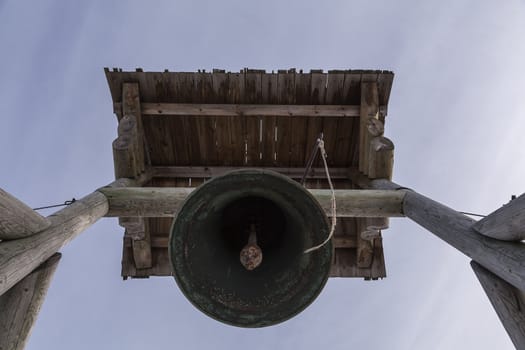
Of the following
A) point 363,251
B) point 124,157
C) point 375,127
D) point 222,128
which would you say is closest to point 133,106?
point 124,157

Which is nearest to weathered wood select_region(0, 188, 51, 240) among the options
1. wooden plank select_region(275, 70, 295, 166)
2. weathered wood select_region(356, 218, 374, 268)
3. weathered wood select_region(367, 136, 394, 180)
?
wooden plank select_region(275, 70, 295, 166)

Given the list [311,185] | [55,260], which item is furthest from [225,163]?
[55,260]

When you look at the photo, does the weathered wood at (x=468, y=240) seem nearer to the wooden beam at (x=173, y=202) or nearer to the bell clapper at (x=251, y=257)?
the wooden beam at (x=173, y=202)

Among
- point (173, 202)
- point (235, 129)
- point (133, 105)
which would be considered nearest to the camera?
point (173, 202)

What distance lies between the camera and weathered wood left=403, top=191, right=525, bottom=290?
95.7 inches

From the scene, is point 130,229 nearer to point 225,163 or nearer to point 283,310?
point 225,163

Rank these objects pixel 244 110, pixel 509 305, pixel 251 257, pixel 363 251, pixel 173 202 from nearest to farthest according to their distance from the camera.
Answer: pixel 251 257 → pixel 509 305 → pixel 173 202 → pixel 244 110 → pixel 363 251

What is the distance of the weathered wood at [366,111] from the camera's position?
5.85m

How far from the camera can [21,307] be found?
2809mm

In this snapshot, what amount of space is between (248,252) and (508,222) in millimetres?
1725

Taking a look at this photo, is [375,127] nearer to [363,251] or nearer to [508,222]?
[363,251]

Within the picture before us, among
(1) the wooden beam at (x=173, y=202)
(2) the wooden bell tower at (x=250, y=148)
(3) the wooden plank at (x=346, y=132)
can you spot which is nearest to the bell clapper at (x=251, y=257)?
(2) the wooden bell tower at (x=250, y=148)

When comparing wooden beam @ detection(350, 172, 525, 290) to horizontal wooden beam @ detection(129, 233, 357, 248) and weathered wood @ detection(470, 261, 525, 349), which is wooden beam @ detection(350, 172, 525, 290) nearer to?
weathered wood @ detection(470, 261, 525, 349)

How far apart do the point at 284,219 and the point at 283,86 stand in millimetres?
3243
